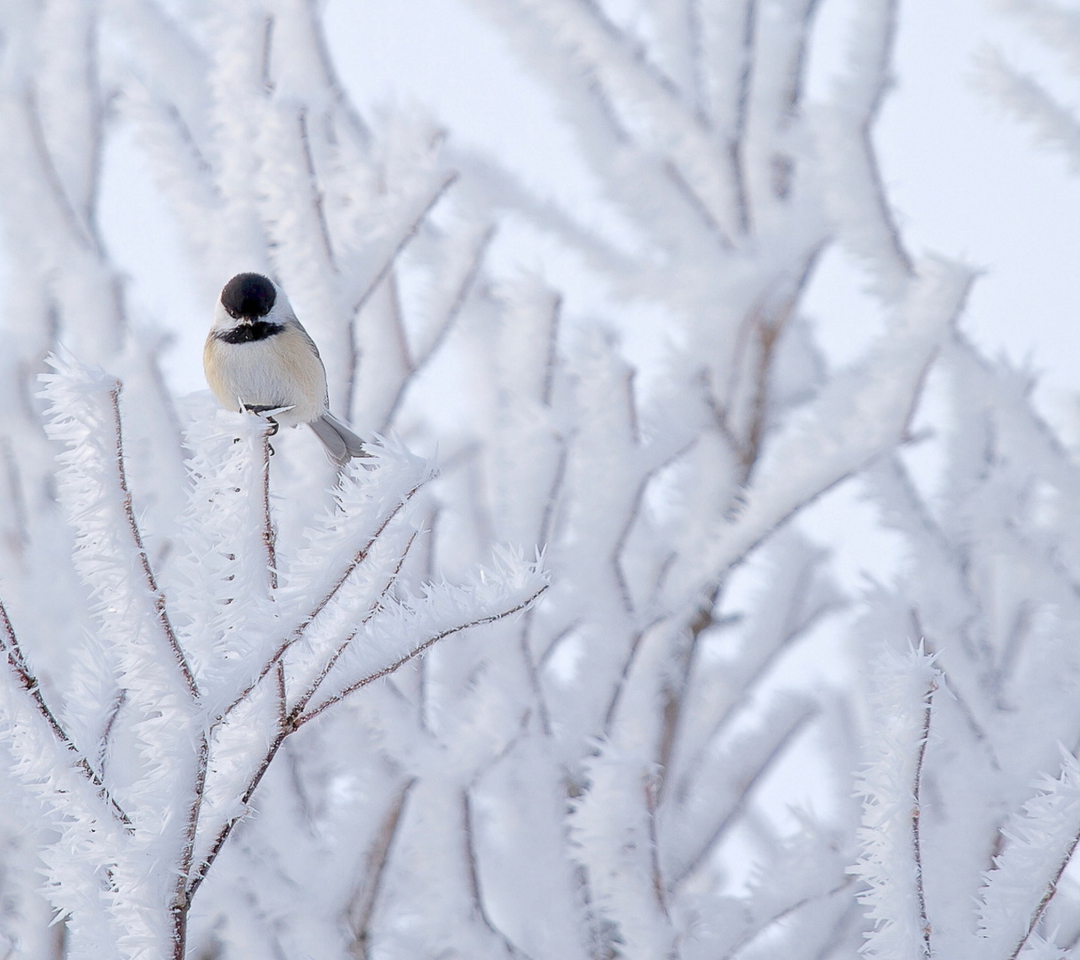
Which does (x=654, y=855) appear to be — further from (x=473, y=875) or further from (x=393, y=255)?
(x=393, y=255)

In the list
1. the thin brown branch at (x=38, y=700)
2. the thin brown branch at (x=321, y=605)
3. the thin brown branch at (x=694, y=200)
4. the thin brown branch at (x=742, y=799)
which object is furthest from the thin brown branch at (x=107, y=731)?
the thin brown branch at (x=694, y=200)

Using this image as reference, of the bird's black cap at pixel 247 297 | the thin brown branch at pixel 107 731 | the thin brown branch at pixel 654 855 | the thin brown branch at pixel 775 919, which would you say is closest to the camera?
the thin brown branch at pixel 107 731

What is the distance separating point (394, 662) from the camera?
3.29 ft

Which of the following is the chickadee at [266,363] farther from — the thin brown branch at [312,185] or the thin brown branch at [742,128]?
the thin brown branch at [742,128]

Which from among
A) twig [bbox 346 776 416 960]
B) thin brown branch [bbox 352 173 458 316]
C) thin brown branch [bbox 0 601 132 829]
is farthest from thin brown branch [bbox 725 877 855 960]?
thin brown branch [bbox 352 173 458 316]

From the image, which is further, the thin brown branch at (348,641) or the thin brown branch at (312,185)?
the thin brown branch at (312,185)

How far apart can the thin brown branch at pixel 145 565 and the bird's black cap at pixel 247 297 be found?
92cm

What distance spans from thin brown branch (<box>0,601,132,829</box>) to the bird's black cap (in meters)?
0.92

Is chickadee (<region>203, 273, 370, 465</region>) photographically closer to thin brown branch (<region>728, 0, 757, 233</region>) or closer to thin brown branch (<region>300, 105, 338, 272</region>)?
thin brown branch (<region>300, 105, 338, 272</region>)

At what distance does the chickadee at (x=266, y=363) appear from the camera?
175cm

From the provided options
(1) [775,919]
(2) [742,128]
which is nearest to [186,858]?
(1) [775,919]

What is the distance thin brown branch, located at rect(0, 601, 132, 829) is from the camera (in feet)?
3.12

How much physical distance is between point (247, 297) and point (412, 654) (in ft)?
3.25

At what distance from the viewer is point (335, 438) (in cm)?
180
